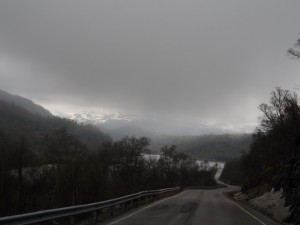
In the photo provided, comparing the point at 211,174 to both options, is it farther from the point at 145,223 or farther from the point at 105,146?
the point at 145,223

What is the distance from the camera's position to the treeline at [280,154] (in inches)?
718

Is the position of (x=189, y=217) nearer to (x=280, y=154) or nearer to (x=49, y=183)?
(x=49, y=183)

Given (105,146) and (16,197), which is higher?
(105,146)

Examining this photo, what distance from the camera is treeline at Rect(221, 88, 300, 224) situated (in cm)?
1823

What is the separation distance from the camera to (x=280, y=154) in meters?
56.1

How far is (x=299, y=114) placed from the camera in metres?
40.9

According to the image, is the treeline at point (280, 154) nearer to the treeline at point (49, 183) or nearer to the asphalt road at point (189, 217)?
the asphalt road at point (189, 217)

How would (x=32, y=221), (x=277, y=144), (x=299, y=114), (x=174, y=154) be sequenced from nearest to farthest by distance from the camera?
(x=32, y=221) → (x=299, y=114) → (x=277, y=144) → (x=174, y=154)

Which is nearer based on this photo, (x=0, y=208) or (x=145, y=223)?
(x=145, y=223)

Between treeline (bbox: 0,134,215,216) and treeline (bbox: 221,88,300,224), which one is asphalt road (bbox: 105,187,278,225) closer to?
treeline (bbox: 221,88,300,224)

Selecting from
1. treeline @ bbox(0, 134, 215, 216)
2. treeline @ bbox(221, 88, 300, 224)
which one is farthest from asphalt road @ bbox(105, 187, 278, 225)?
treeline @ bbox(0, 134, 215, 216)

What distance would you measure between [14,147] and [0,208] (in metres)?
16.5

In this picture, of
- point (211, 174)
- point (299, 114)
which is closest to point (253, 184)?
point (299, 114)

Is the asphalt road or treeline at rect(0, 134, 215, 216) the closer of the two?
the asphalt road
